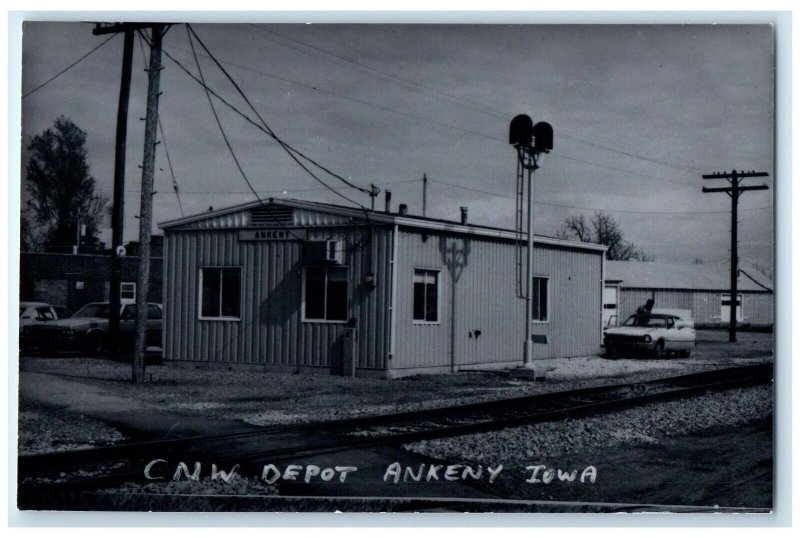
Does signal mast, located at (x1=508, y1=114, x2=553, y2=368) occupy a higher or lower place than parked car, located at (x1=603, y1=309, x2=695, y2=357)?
higher

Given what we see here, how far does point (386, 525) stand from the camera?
777cm

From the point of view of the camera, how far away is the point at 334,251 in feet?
51.8

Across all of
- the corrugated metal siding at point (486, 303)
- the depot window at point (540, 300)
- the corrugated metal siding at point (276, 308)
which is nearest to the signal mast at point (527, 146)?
the corrugated metal siding at point (486, 303)

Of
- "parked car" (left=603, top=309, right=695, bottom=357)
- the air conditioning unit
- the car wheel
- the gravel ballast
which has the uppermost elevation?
the air conditioning unit

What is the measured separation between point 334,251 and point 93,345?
5634 millimetres

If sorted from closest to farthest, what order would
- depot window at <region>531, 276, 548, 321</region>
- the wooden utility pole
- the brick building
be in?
1. the brick building
2. the wooden utility pole
3. depot window at <region>531, 276, 548, 321</region>

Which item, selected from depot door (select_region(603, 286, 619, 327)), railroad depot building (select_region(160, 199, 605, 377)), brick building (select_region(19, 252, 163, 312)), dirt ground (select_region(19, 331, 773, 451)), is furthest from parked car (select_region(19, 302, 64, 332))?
depot door (select_region(603, 286, 619, 327))

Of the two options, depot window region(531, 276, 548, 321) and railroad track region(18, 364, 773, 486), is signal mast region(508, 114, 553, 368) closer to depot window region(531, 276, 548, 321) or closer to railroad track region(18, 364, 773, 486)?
railroad track region(18, 364, 773, 486)

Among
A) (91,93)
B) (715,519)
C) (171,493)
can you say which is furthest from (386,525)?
(91,93)

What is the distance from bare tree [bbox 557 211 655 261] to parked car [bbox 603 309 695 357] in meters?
1.07

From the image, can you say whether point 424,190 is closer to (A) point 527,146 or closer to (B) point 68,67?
(A) point 527,146

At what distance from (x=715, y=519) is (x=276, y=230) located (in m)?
10.2

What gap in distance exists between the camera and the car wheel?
16781mm
